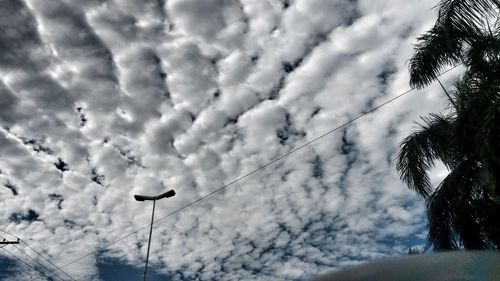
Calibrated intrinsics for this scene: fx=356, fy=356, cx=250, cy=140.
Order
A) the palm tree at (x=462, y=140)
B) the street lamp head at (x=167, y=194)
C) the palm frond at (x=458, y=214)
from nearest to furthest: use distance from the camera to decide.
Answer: the palm tree at (x=462, y=140) < the palm frond at (x=458, y=214) < the street lamp head at (x=167, y=194)

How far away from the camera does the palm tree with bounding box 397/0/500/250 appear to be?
830 centimetres

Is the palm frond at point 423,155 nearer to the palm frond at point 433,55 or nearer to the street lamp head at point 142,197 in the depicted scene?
the palm frond at point 433,55

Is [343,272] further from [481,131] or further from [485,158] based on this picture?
[485,158]

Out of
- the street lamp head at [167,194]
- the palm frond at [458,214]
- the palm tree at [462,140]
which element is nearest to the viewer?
the palm tree at [462,140]

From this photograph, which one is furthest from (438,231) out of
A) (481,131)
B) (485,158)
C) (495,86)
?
(495,86)

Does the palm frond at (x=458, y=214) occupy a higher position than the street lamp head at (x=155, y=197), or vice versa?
the street lamp head at (x=155, y=197)

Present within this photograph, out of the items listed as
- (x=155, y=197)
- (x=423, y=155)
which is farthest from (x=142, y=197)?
(x=423, y=155)

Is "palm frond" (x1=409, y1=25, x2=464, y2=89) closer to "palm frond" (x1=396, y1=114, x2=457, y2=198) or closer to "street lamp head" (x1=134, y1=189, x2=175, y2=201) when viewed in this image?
"palm frond" (x1=396, y1=114, x2=457, y2=198)

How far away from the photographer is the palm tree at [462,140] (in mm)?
8297

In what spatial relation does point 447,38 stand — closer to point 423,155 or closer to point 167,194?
point 423,155

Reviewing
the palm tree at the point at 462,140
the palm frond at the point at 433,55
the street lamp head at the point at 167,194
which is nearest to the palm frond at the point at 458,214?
the palm tree at the point at 462,140

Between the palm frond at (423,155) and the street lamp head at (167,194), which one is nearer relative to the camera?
the palm frond at (423,155)

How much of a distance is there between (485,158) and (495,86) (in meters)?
1.90

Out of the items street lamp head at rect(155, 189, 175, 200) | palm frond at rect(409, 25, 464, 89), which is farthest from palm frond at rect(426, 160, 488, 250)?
street lamp head at rect(155, 189, 175, 200)
